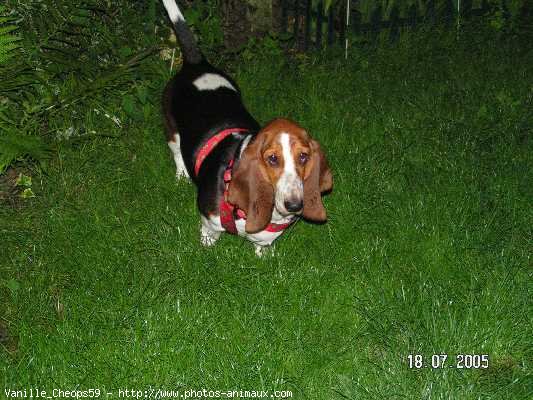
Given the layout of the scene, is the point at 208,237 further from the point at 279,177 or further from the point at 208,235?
the point at 279,177

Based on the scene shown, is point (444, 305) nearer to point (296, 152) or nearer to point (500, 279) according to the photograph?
point (500, 279)

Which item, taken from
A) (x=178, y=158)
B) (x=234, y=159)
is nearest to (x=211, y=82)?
(x=178, y=158)

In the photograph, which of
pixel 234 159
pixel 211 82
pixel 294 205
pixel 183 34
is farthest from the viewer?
pixel 183 34

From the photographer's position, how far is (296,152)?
331 centimetres

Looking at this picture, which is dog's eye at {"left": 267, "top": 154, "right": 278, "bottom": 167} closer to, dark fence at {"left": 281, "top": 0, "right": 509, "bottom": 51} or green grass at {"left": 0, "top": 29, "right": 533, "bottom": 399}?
green grass at {"left": 0, "top": 29, "right": 533, "bottom": 399}

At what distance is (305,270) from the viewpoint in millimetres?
3777

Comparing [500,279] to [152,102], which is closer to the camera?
[500,279]

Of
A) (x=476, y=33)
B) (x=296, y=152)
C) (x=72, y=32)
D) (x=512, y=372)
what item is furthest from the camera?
(x=476, y=33)

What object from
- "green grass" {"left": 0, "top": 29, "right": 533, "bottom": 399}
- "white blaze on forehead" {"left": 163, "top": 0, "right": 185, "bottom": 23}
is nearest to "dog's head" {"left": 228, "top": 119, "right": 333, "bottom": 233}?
"green grass" {"left": 0, "top": 29, "right": 533, "bottom": 399}

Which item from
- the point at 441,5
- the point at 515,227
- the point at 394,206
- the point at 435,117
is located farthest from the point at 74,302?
the point at 441,5

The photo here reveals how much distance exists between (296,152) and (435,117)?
2561 millimetres

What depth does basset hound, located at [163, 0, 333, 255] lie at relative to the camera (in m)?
3.34

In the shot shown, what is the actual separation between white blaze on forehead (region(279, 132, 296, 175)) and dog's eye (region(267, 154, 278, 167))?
5cm

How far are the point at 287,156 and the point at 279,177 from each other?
0.39 ft
